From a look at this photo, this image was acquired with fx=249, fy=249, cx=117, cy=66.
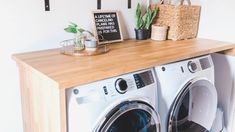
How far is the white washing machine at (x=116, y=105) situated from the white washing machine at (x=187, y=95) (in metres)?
0.11

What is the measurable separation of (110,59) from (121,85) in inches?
8.0

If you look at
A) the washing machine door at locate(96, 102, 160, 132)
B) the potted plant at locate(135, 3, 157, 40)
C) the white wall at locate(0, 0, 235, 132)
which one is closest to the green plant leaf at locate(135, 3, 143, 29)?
the potted plant at locate(135, 3, 157, 40)

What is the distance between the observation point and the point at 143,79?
1.33m

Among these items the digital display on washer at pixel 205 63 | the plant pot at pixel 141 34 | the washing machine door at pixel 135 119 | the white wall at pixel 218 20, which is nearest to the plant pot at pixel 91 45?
the washing machine door at pixel 135 119

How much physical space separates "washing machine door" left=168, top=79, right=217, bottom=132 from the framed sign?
2.03 ft

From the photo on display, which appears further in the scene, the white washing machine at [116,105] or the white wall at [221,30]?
the white wall at [221,30]

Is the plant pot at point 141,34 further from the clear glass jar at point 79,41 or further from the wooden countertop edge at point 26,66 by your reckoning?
the wooden countertop edge at point 26,66

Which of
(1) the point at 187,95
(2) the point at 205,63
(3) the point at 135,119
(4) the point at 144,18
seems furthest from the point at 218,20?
(3) the point at 135,119

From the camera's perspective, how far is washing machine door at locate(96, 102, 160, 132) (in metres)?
1.23

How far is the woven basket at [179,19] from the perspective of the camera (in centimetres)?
191

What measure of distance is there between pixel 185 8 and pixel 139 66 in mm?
887

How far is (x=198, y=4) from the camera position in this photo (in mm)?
2066

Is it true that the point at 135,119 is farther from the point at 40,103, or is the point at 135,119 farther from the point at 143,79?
the point at 40,103

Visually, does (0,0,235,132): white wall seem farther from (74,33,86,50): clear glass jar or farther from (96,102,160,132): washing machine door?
(96,102,160,132): washing machine door
